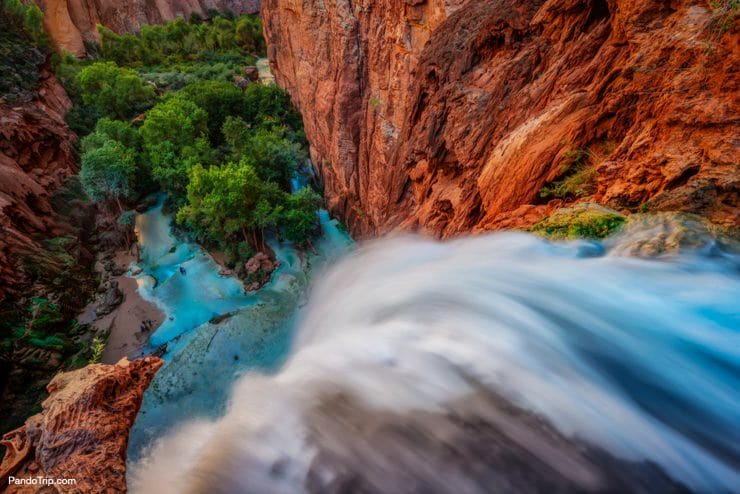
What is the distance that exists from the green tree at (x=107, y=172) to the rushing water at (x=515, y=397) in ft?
73.4

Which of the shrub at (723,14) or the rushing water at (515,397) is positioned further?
the shrub at (723,14)

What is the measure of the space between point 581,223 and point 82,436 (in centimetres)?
718

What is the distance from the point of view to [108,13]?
55.8 m

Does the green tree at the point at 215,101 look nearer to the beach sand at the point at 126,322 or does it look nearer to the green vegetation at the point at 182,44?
the beach sand at the point at 126,322

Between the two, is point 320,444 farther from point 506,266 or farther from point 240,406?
point 506,266

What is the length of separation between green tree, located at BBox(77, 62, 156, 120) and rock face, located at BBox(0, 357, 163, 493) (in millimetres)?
34402

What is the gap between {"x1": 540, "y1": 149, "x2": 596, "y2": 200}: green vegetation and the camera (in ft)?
19.1

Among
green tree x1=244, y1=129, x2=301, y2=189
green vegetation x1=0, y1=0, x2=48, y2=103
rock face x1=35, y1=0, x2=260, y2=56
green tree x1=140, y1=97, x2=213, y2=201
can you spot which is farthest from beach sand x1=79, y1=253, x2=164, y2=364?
rock face x1=35, y1=0, x2=260, y2=56

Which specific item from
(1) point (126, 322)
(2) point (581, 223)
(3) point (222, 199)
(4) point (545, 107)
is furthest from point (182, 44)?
(2) point (581, 223)

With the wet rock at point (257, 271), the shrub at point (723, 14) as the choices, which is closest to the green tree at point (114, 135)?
the wet rock at point (257, 271)

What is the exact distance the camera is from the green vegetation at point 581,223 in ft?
16.2

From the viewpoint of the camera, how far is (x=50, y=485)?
147 inches

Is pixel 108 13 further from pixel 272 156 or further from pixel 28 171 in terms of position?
pixel 272 156

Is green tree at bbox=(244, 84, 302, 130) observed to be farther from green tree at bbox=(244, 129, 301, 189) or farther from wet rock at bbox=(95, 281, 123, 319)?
wet rock at bbox=(95, 281, 123, 319)
